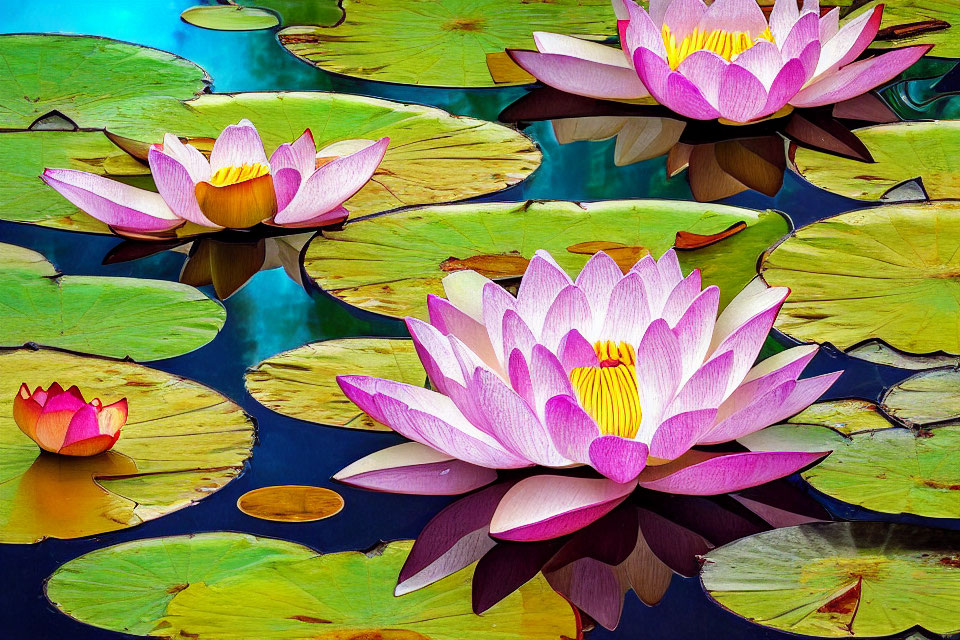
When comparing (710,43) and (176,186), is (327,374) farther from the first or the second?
(710,43)

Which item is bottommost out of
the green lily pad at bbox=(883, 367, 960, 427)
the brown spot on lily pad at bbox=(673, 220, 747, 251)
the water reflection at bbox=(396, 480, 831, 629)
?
the water reflection at bbox=(396, 480, 831, 629)

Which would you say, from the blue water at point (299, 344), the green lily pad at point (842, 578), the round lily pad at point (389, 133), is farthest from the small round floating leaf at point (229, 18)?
the green lily pad at point (842, 578)

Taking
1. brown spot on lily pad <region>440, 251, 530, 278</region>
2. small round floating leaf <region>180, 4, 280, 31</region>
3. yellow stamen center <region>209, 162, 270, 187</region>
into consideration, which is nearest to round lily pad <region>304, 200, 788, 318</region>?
brown spot on lily pad <region>440, 251, 530, 278</region>

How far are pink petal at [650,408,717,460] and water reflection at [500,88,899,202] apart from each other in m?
0.70

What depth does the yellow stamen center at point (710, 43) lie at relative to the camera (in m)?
1.83

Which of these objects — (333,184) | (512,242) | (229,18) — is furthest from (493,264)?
(229,18)

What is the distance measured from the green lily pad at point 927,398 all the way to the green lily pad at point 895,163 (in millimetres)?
483

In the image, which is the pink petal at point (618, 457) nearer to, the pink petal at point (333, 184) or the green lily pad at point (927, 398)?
the green lily pad at point (927, 398)

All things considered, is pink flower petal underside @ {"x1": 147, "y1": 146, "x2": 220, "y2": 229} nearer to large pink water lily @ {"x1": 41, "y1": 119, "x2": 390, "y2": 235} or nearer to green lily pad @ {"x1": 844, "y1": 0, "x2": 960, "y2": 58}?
large pink water lily @ {"x1": 41, "y1": 119, "x2": 390, "y2": 235}

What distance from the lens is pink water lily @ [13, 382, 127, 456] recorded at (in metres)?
1.01

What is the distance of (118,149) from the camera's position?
176 centimetres

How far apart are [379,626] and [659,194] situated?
0.95 metres

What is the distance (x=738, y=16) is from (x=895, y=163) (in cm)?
38

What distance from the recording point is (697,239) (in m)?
1.42
